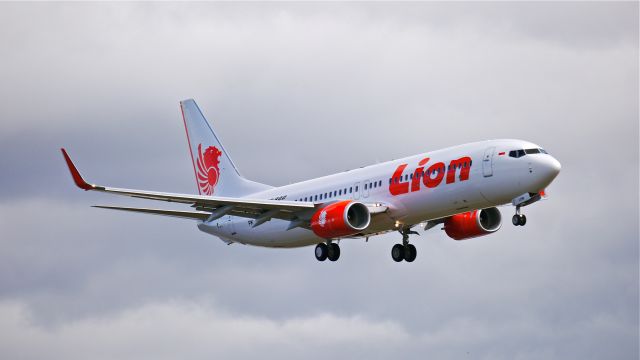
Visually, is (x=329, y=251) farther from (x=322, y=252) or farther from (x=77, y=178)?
(x=77, y=178)

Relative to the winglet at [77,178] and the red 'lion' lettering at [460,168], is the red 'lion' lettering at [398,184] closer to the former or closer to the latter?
the red 'lion' lettering at [460,168]

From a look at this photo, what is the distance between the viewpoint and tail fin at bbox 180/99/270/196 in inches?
3506

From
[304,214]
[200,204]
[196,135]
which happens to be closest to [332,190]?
[304,214]

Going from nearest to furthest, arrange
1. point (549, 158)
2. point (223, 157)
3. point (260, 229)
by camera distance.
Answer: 1. point (549, 158)
2. point (260, 229)
3. point (223, 157)

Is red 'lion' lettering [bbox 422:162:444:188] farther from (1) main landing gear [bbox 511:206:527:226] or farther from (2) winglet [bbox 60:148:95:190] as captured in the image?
(2) winglet [bbox 60:148:95:190]

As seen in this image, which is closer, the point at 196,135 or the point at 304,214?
the point at 304,214

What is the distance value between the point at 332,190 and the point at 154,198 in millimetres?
10505

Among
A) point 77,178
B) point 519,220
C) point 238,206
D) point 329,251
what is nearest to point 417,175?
point 519,220

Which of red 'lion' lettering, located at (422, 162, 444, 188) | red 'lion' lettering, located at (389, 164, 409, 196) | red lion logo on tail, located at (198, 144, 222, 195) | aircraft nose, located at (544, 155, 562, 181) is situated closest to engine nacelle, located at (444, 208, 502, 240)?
red 'lion' lettering, located at (389, 164, 409, 196)

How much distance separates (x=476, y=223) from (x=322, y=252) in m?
8.48

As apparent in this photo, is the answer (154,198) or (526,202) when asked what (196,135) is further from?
(526,202)

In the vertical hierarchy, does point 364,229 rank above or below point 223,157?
below

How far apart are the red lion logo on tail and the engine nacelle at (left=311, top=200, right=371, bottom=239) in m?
19.0

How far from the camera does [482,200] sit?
68812 millimetres
